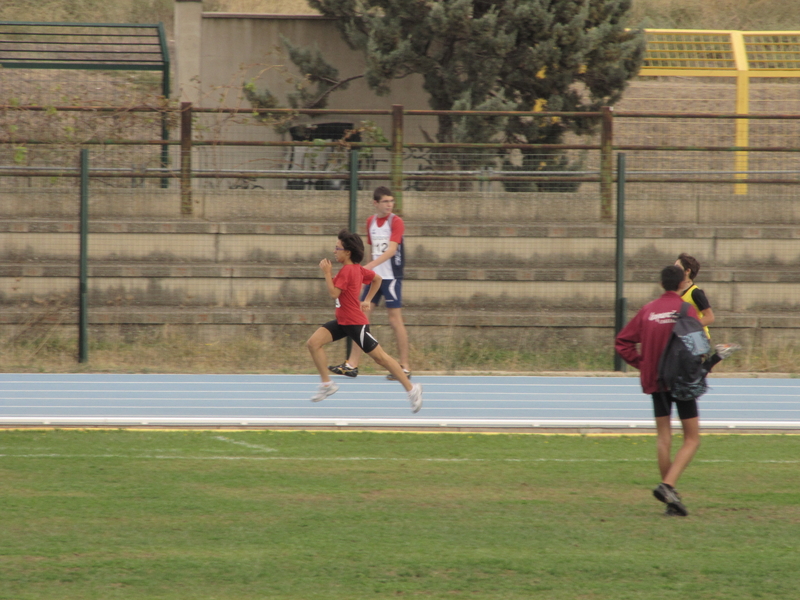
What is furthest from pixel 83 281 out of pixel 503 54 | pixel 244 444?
pixel 503 54

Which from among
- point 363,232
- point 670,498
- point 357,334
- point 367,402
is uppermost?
point 363,232

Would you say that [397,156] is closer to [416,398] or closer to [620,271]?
[620,271]

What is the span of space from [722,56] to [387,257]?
1383 centimetres

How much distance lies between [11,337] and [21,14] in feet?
68.3

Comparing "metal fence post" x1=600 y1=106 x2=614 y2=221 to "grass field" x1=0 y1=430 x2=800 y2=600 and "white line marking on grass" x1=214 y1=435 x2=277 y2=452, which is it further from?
"white line marking on grass" x1=214 y1=435 x2=277 y2=452

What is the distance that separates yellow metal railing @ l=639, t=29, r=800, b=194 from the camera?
19953mm

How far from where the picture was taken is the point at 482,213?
1495cm

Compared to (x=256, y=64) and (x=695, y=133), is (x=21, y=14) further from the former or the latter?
(x=695, y=133)

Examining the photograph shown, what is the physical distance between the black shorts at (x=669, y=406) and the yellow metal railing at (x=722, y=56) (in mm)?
14824

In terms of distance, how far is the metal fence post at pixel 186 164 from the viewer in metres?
14.6

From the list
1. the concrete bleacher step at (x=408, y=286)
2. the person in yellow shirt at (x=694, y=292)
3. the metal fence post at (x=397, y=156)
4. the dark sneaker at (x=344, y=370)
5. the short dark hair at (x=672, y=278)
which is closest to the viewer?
the short dark hair at (x=672, y=278)

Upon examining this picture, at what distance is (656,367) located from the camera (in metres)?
5.97

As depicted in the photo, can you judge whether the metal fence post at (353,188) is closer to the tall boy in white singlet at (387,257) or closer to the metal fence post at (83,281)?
the tall boy in white singlet at (387,257)

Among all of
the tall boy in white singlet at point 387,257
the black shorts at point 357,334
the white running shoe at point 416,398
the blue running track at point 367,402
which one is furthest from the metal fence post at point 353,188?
the white running shoe at point 416,398
